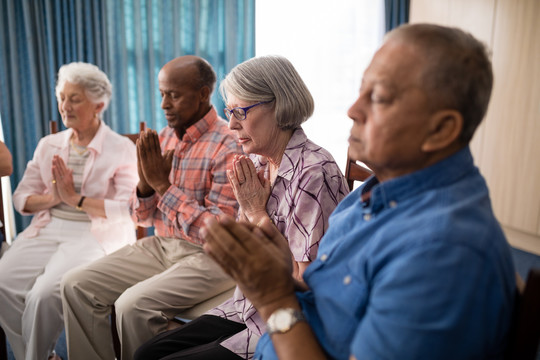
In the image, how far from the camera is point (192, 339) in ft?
4.21

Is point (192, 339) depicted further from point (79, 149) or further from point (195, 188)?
point (79, 149)

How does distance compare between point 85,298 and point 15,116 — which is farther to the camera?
point 15,116

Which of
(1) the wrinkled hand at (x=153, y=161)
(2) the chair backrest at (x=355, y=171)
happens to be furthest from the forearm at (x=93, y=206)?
(2) the chair backrest at (x=355, y=171)

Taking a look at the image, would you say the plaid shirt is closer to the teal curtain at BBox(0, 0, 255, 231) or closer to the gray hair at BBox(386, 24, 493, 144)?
the gray hair at BBox(386, 24, 493, 144)

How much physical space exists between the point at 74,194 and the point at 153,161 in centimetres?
58

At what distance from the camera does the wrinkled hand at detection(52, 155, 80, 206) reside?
1956 millimetres

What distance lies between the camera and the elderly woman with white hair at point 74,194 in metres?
1.87

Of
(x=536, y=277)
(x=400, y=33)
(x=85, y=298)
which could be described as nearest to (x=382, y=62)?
(x=400, y=33)

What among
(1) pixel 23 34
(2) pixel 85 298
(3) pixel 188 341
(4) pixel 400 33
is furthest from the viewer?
(1) pixel 23 34

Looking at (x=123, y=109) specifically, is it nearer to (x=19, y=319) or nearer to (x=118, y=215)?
(x=118, y=215)

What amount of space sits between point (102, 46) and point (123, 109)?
1.56 ft

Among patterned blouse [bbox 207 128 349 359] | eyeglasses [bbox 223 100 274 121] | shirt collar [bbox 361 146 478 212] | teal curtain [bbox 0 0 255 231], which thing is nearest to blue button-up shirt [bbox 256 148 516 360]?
shirt collar [bbox 361 146 478 212]

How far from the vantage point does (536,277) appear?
0.58 m

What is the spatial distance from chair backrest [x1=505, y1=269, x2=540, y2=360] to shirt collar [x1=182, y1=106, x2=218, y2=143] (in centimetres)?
147
